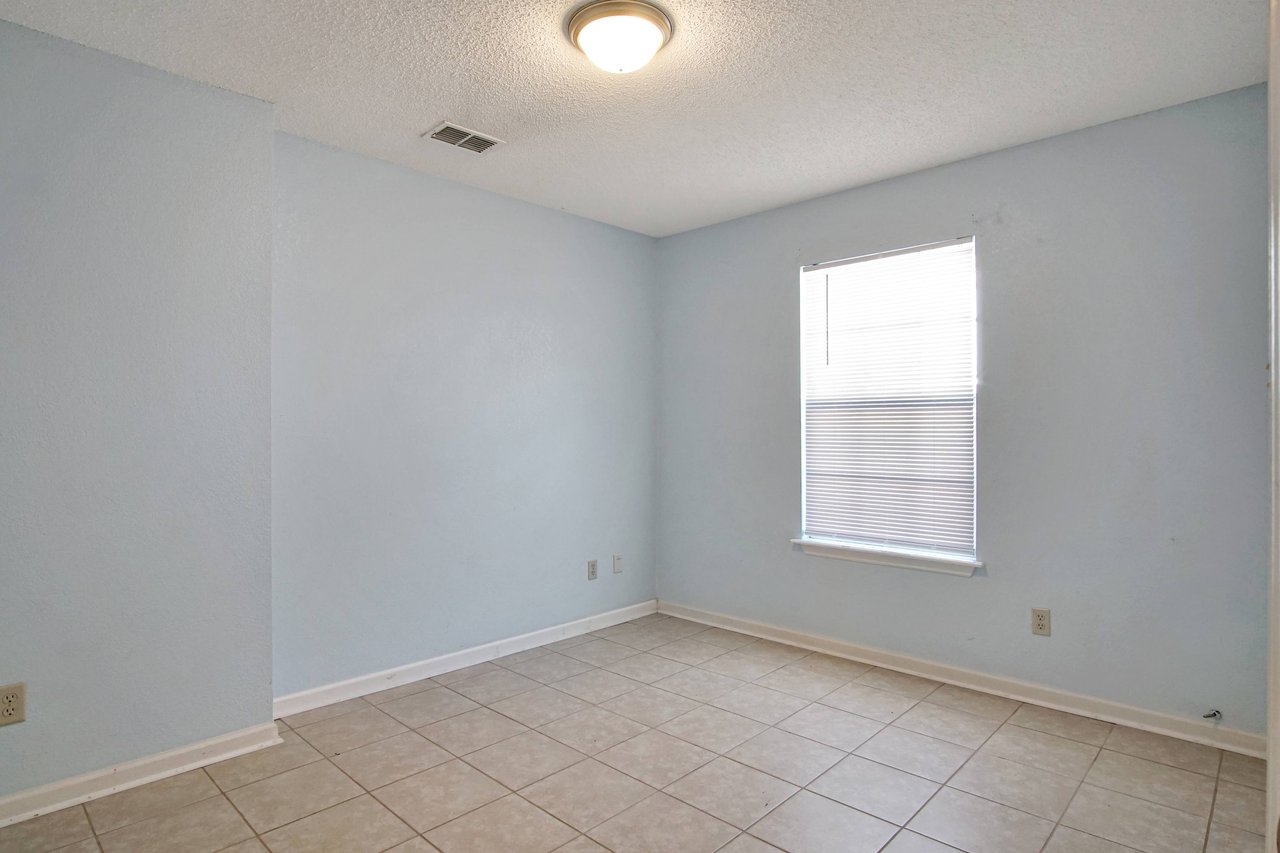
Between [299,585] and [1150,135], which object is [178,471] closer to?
[299,585]

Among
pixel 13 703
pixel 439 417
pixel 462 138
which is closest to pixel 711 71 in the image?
pixel 462 138

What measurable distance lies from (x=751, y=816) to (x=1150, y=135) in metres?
3.14

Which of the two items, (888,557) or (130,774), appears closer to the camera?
(130,774)

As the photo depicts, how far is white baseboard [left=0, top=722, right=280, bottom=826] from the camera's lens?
2.20m

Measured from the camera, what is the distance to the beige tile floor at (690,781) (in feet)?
6.88

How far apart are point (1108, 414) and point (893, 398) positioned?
0.97 meters

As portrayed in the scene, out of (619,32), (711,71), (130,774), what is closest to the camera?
(619,32)

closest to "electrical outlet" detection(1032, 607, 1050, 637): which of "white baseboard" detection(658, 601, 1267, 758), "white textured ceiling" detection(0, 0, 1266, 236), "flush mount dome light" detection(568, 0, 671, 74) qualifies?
"white baseboard" detection(658, 601, 1267, 758)

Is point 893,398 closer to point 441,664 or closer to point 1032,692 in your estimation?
point 1032,692

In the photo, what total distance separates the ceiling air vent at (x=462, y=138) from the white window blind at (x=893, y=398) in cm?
194

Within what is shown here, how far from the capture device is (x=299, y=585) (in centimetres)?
306

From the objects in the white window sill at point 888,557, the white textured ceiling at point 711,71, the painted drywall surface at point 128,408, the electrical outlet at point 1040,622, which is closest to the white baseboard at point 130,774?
the painted drywall surface at point 128,408

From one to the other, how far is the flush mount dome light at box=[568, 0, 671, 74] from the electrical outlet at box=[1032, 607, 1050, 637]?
2.88 m

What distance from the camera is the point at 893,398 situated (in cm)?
363
